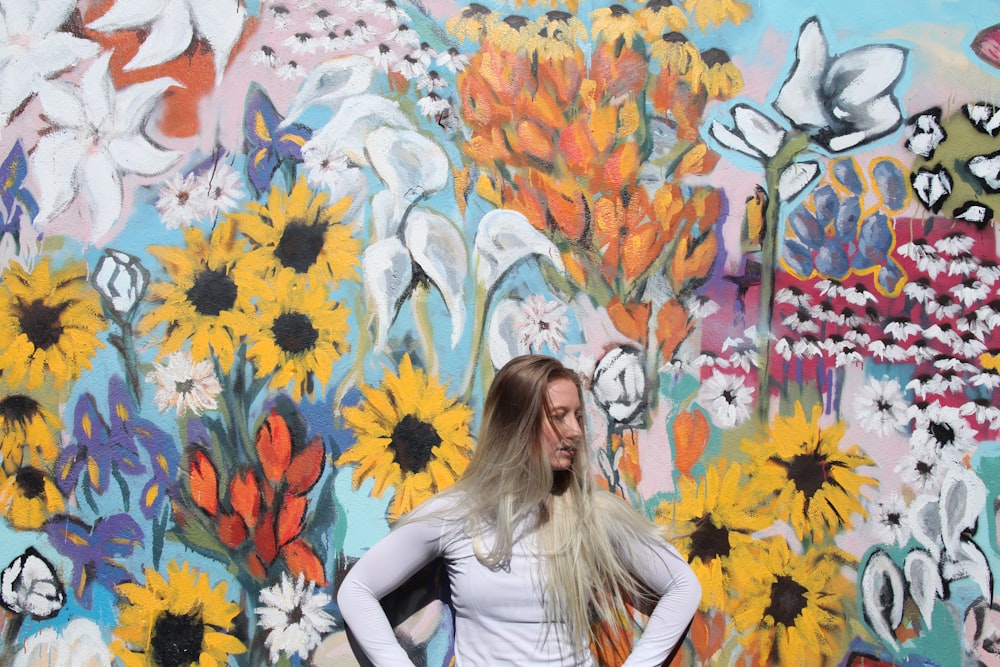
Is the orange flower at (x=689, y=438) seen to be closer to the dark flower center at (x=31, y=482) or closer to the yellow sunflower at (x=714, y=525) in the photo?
the yellow sunflower at (x=714, y=525)

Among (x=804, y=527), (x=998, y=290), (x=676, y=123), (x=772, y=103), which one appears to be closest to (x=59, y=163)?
(x=676, y=123)

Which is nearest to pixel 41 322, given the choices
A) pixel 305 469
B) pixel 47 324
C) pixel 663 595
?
pixel 47 324

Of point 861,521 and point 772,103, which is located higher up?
point 772,103

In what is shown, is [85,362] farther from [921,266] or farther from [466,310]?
[921,266]

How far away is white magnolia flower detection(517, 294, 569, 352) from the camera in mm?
2504

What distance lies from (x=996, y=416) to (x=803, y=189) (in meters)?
0.87

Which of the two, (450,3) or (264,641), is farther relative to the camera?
(450,3)

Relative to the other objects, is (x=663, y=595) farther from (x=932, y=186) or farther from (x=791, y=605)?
(x=932, y=186)

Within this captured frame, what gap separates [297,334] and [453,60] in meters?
0.93

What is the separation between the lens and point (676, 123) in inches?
102

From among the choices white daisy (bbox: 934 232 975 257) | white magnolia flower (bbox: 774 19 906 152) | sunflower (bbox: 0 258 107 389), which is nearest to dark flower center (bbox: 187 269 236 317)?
sunflower (bbox: 0 258 107 389)

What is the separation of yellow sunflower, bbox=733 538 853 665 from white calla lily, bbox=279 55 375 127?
1799mm

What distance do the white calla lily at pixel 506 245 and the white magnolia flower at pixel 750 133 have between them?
0.62 m

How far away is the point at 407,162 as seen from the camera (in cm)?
253
